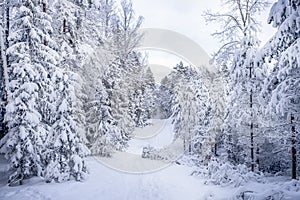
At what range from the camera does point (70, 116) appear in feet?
44.2

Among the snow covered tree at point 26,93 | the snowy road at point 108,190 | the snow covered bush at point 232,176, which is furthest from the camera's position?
the snow covered bush at point 232,176

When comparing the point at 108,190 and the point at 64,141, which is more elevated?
the point at 64,141

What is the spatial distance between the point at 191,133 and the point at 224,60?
22.6 metres

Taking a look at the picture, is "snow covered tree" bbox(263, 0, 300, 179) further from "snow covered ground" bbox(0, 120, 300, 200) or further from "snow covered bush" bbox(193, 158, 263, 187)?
"snow covered bush" bbox(193, 158, 263, 187)

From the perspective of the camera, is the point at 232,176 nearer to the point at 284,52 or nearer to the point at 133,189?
the point at 133,189

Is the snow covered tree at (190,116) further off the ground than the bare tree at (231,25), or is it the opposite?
the bare tree at (231,25)

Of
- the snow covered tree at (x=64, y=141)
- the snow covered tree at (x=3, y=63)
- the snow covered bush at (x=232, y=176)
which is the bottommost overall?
the snow covered bush at (x=232, y=176)

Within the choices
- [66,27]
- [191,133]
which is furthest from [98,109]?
[191,133]

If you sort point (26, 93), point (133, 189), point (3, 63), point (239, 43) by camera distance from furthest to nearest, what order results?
point (239, 43) < point (133, 189) < point (26, 93) < point (3, 63)

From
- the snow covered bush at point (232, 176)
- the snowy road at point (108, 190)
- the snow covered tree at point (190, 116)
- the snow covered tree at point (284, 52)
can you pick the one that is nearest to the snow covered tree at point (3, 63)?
the snowy road at point (108, 190)

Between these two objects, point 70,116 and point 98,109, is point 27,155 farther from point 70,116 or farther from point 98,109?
point 98,109

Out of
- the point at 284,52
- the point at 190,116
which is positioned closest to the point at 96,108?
the point at 284,52

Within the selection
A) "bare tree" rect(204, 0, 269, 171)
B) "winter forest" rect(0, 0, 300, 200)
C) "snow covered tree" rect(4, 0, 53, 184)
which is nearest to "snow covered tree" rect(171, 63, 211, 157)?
"winter forest" rect(0, 0, 300, 200)

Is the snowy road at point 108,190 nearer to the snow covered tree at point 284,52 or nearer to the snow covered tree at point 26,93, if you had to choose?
the snow covered tree at point 26,93
